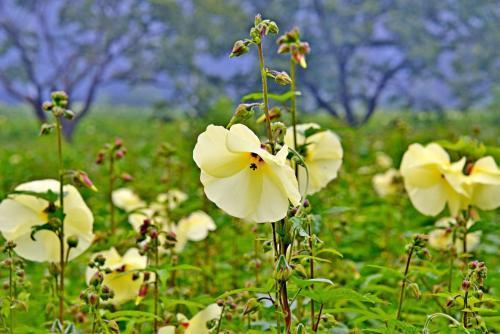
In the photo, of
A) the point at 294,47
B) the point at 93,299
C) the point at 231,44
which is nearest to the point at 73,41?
the point at 231,44

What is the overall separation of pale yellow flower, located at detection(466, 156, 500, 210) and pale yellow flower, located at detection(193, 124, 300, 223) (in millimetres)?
750

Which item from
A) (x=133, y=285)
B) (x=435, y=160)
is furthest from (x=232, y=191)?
(x=435, y=160)

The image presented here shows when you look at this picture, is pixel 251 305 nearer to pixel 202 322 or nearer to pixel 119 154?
pixel 202 322

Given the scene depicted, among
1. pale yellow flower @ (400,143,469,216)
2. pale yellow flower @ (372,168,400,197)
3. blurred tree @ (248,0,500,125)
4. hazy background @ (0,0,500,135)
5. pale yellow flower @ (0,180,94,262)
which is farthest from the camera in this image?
blurred tree @ (248,0,500,125)

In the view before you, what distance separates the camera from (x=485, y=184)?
6.20 ft

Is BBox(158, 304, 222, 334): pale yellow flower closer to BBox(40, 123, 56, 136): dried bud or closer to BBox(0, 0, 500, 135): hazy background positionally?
BBox(40, 123, 56, 136): dried bud

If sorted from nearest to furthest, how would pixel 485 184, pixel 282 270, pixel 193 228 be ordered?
pixel 282 270
pixel 485 184
pixel 193 228

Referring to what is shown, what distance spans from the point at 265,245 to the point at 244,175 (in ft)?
0.39

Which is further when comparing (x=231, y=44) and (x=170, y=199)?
(x=231, y=44)

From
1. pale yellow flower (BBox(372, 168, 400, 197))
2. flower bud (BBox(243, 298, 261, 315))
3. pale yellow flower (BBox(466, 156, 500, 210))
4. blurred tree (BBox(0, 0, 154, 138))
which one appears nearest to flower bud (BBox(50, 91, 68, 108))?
flower bud (BBox(243, 298, 261, 315))

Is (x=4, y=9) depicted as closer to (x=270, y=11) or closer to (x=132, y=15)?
(x=132, y=15)

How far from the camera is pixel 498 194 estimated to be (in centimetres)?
188

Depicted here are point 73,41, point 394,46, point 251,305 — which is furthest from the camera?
point 394,46

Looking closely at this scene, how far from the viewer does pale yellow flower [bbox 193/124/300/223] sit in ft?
4.10
